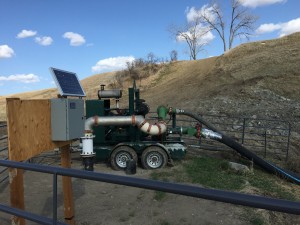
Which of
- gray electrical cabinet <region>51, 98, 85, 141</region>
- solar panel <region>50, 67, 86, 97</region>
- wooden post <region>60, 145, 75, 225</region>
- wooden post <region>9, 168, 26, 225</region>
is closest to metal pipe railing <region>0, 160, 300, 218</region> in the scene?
wooden post <region>9, 168, 26, 225</region>

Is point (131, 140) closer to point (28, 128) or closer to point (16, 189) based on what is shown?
point (28, 128)

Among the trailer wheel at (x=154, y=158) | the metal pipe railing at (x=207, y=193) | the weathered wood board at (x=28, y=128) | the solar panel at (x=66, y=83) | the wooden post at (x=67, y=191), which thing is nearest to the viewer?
the metal pipe railing at (x=207, y=193)

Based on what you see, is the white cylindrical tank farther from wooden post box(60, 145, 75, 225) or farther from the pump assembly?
wooden post box(60, 145, 75, 225)

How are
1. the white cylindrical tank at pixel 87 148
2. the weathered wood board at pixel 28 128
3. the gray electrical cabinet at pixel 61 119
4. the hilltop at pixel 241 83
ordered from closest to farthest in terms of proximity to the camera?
the weathered wood board at pixel 28 128 → the gray electrical cabinet at pixel 61 119 → the white cylindrical tank at pixel 87 148 → the hilltop at pixel 241 83

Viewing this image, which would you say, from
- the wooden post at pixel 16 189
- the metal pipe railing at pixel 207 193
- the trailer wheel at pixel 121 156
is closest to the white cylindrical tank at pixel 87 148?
the trailer wheel at pixel 121 156

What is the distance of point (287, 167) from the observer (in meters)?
12.0

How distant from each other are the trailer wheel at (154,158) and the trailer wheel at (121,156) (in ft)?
0.99

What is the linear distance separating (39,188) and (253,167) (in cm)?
636

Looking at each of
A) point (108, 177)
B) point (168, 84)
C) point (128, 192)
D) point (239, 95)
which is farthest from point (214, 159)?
point (168, 84)

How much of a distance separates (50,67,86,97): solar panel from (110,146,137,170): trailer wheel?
5.22 metres

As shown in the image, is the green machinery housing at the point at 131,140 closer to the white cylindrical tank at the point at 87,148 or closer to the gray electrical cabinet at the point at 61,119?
the white cylindrical tank at the point at 87,148

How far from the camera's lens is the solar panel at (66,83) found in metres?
4.39

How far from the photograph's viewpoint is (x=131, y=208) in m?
6.78

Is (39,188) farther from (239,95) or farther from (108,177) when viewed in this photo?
(239,95)
